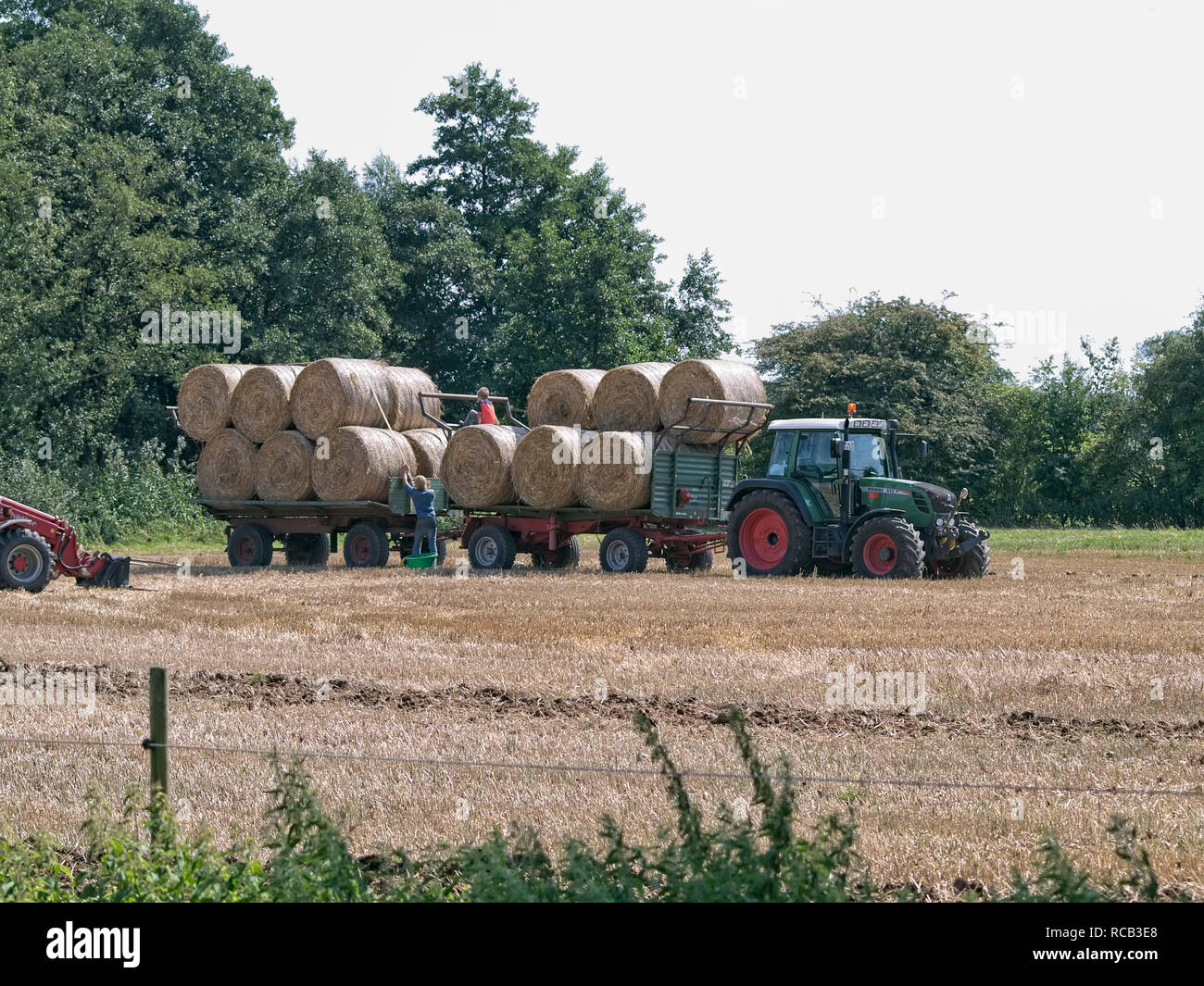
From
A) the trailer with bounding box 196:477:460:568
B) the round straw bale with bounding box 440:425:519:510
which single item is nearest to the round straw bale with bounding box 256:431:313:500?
the trailer with bounding box 196:477:460:568

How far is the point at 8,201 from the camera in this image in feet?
111

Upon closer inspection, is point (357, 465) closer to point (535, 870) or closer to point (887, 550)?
point (887, 550)

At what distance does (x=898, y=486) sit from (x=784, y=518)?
160cm

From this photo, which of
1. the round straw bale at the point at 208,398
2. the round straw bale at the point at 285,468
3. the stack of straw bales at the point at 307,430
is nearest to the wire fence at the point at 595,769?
the stack of straw bales at the point at 307,430

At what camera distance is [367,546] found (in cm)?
2372

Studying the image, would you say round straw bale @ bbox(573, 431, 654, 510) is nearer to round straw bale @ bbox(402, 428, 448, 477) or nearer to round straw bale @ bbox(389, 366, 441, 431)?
round straw bale @ bbox(402, 428, 448, 477)

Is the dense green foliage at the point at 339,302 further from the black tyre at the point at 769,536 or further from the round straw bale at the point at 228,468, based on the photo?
the black tyre at the point at 769,536

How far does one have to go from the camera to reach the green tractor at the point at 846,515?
20.0 m

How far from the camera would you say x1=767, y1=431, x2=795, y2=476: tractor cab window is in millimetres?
21250

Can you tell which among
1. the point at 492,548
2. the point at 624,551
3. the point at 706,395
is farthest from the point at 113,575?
the point at 706,395

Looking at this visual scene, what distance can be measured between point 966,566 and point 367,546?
8.96 m

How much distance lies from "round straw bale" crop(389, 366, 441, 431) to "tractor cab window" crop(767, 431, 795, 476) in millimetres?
6283
